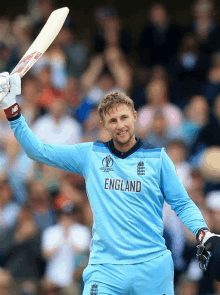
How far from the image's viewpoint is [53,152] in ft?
15.3

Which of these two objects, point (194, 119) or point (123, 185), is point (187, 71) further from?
point (123, 185)

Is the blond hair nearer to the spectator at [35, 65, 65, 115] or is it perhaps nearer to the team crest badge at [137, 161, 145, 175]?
the team crest badge at [137, 161, 145, 175]

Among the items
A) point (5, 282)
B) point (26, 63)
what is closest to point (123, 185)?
point (26, 63)

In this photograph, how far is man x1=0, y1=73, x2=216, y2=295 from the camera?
4.39 metres

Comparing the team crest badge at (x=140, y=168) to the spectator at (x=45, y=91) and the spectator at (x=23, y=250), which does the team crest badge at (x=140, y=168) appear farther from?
the spectator at (x=45, y=91)

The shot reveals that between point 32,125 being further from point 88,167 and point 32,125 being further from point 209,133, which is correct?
point 88,167

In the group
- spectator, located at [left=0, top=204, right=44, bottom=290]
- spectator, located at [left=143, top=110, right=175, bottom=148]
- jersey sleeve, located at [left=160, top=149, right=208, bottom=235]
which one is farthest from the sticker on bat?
spectator, located at [left=143, top=110, right=175, bottom=148]

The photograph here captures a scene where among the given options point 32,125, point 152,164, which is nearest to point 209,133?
point 32,125

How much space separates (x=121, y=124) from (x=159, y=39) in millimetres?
5161

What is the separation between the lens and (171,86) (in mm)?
9102

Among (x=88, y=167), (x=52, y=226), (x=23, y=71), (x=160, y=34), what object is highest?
(x=160, y=34)

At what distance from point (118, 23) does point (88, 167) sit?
18.8ft

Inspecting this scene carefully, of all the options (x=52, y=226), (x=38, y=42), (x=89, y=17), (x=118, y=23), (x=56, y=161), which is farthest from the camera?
(x=89, y=17)

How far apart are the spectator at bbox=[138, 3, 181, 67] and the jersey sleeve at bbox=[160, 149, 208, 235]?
5106 mm
